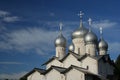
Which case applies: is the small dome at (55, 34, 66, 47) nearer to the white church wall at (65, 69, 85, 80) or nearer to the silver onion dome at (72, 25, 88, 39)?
the silver onion dome at (72, 25, 88, 39)

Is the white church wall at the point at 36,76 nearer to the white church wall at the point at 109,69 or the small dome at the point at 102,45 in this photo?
the white church wall at the point at 109,69

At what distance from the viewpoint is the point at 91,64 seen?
41188 mm

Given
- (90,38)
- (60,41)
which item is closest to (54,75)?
(60,41)

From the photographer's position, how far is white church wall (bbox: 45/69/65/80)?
38.3 metres

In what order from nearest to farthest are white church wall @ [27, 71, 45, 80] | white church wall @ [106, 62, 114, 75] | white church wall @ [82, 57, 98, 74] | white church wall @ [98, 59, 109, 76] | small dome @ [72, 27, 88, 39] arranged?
white church wall @ [27, 71, 45, 80] → white church wall @ [82, 57, 98, 74] → white church wall @ [98, 59, 109, 76] → small dome @ [72, 27, 88, 39] → white church wall @ [106, 62, 114, 75]

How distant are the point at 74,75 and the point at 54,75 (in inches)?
115

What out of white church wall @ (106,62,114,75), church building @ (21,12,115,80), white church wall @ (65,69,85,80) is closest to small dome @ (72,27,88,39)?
church building @ (21,12,115,80)

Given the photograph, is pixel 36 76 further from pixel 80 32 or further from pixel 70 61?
pixel 80 32

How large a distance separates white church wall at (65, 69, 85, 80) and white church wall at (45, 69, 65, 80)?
0.77 m

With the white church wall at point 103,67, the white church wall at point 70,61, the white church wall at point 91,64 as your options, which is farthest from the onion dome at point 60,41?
the white church wall at point 103,67

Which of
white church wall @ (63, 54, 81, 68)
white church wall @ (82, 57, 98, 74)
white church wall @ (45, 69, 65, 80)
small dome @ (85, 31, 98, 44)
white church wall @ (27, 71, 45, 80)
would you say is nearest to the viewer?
white church wall @ (45, 69, 65, 80)

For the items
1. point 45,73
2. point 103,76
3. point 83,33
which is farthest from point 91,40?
point 45,73

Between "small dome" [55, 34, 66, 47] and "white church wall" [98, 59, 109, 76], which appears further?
"small dome" [55, 34, 66, 47]

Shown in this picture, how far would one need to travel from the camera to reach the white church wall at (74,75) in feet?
121
